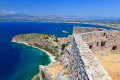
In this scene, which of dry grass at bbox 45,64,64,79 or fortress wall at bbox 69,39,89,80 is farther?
dry grass at bbox 45,64,64,79

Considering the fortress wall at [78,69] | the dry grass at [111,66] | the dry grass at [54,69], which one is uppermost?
the fortress wall at [78,69]

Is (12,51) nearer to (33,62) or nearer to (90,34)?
(33,62)

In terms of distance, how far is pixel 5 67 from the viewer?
151 ft

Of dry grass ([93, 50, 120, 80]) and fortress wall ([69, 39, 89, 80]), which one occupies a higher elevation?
fortress wall ([69, 39, 89, 80])

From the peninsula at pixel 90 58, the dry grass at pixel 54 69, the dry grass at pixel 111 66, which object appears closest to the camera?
the peninsula at pixel 90 58

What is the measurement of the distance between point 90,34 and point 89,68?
8.51 metres

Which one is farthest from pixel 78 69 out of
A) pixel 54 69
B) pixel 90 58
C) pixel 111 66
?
pixel 54 69

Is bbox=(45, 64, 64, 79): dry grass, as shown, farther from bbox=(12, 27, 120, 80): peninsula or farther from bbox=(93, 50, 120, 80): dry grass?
bbox=(93, 50, 120, 80): dry grass

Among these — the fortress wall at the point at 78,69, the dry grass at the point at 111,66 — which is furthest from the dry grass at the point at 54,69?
the fortress wall at the point at 78,69

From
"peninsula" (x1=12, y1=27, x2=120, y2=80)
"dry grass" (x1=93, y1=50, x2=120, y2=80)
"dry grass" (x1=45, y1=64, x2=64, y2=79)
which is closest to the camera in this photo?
"peninsula" (x1=12, y1=27, x2=120, y2=80)

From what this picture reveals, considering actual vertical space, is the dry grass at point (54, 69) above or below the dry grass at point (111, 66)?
below

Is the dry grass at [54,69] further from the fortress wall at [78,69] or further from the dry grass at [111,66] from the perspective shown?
the fortress wall at [78,69]

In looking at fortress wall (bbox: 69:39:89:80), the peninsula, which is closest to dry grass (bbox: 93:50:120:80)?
the peninsula

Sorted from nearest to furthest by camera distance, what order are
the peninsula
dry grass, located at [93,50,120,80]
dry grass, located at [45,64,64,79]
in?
the peninsula
dry grass, located at [93,50,120,80]
dry grass, located at [45,64,64,79]
